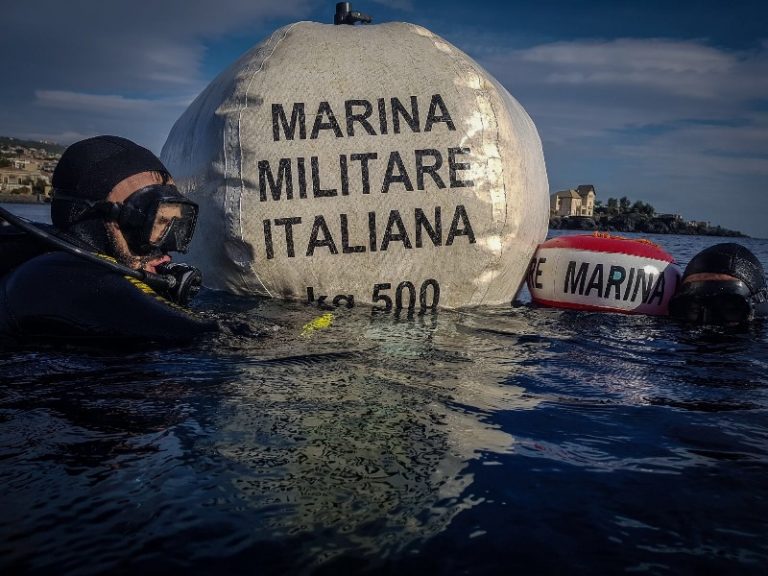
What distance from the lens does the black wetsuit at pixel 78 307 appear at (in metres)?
3.34

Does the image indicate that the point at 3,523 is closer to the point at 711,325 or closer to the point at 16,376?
the point at 16,376

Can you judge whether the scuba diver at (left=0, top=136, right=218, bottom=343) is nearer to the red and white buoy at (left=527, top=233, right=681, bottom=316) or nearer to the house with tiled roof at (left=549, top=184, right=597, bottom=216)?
the red and white buoy at (left=527, top=233, right=681, bottom=316)

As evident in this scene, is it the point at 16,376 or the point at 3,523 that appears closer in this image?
the point at 3,523

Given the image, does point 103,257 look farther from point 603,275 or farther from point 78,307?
point 603,275

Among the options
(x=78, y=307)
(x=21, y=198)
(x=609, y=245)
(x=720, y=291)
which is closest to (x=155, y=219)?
(x=78, y=307)

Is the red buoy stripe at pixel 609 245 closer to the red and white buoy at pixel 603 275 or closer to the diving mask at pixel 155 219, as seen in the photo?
the red and white buoy at pixel 603 275

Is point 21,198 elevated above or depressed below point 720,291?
above

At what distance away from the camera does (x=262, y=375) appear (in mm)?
2930

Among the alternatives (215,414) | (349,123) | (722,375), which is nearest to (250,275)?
(349,123)

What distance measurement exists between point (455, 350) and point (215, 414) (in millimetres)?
1758

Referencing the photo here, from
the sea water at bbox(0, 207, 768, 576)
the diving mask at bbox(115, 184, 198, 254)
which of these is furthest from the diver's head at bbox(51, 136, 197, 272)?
the sea water at bbox(0, 207, 768, 576)

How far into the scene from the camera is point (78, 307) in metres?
3.34

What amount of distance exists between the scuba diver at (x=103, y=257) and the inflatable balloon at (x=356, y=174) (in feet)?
2.10

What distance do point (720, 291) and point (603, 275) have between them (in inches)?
38.1
